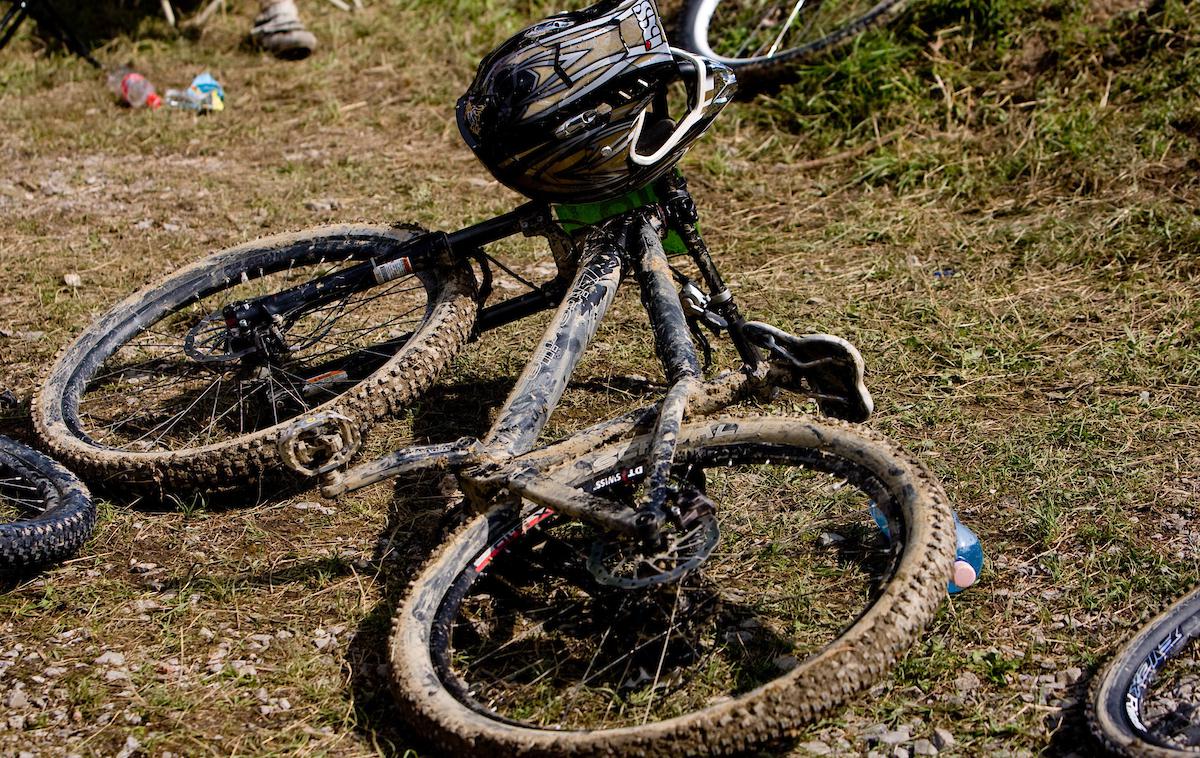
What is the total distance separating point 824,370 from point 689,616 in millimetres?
765

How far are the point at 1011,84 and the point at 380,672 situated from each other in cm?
495

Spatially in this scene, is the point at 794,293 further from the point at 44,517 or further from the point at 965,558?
the point at 44,517

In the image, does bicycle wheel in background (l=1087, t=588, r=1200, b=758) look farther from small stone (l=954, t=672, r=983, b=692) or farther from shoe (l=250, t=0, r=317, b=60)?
shoe (l=250, t=0, r=317, b=60)

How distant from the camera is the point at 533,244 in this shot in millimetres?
5660

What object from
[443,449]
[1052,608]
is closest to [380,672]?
[443,449]

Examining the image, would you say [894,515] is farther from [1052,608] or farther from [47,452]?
[47,452]

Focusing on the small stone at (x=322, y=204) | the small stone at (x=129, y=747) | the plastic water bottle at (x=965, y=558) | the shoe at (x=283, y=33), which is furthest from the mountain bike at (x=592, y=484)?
the shoe at (x=283, y=33)

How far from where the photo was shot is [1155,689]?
9.47 feet

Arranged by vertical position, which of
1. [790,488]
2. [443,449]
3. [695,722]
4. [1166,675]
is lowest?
[1166,675]

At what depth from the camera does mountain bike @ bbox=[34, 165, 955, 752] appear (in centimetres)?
258

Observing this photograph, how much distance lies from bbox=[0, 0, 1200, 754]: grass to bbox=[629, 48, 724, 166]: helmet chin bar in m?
1.09

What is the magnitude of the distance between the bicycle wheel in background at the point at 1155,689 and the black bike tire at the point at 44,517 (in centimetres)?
Result: 289

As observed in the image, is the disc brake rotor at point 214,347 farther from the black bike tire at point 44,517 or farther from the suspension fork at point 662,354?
the suspension fork at point 662,354

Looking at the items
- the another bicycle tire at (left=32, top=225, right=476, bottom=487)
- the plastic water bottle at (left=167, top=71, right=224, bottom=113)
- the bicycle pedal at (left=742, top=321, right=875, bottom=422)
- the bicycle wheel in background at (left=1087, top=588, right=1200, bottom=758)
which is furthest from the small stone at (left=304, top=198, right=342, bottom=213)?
the bicycle wheel in background at (left=1087, top=588, right=1200, bottom=758)
